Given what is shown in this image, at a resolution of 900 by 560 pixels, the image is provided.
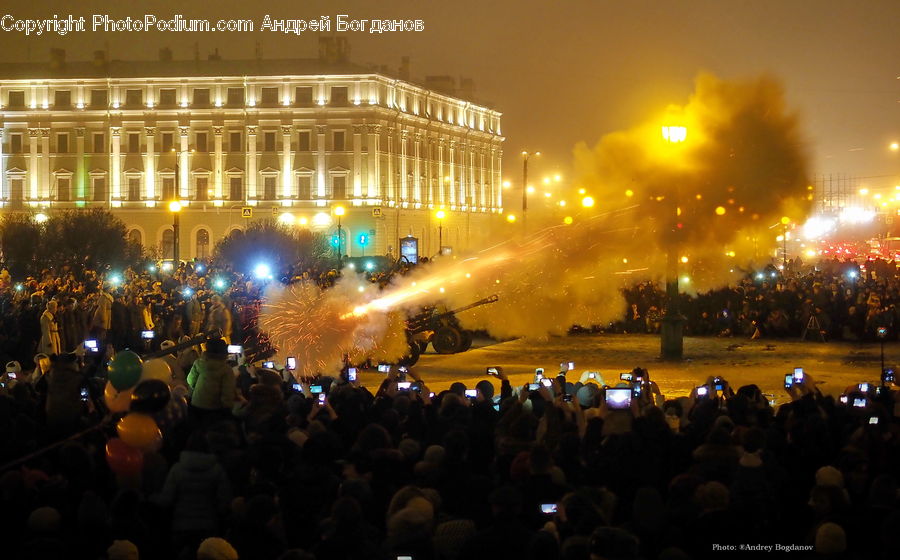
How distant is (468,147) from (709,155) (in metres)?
77.1

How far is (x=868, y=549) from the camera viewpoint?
23.5 ft

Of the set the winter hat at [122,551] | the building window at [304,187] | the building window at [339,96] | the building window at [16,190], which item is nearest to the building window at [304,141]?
the building window at [304,187]

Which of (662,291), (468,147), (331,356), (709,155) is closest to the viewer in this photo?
(331,356)

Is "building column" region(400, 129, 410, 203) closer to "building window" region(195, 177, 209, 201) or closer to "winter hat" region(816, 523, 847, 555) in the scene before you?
"building window" region(195, 177, 209, 201)

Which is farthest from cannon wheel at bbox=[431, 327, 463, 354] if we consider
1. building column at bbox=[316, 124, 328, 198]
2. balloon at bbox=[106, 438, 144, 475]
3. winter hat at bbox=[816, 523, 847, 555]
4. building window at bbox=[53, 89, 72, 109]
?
building window at bbox=[53, 89, 72, 109]

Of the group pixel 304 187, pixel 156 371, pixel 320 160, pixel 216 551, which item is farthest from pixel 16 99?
pixel 216 551

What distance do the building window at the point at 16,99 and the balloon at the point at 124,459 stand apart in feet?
291

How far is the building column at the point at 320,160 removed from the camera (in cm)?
9094

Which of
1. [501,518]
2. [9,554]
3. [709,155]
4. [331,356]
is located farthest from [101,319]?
[501,518]

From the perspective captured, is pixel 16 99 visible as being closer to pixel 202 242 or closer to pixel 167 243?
pixel 167 243

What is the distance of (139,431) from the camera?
933 cm

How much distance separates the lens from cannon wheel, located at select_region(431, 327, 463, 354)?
27406mm

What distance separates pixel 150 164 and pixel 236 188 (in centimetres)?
679

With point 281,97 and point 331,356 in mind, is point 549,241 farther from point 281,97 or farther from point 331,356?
point 281,97
